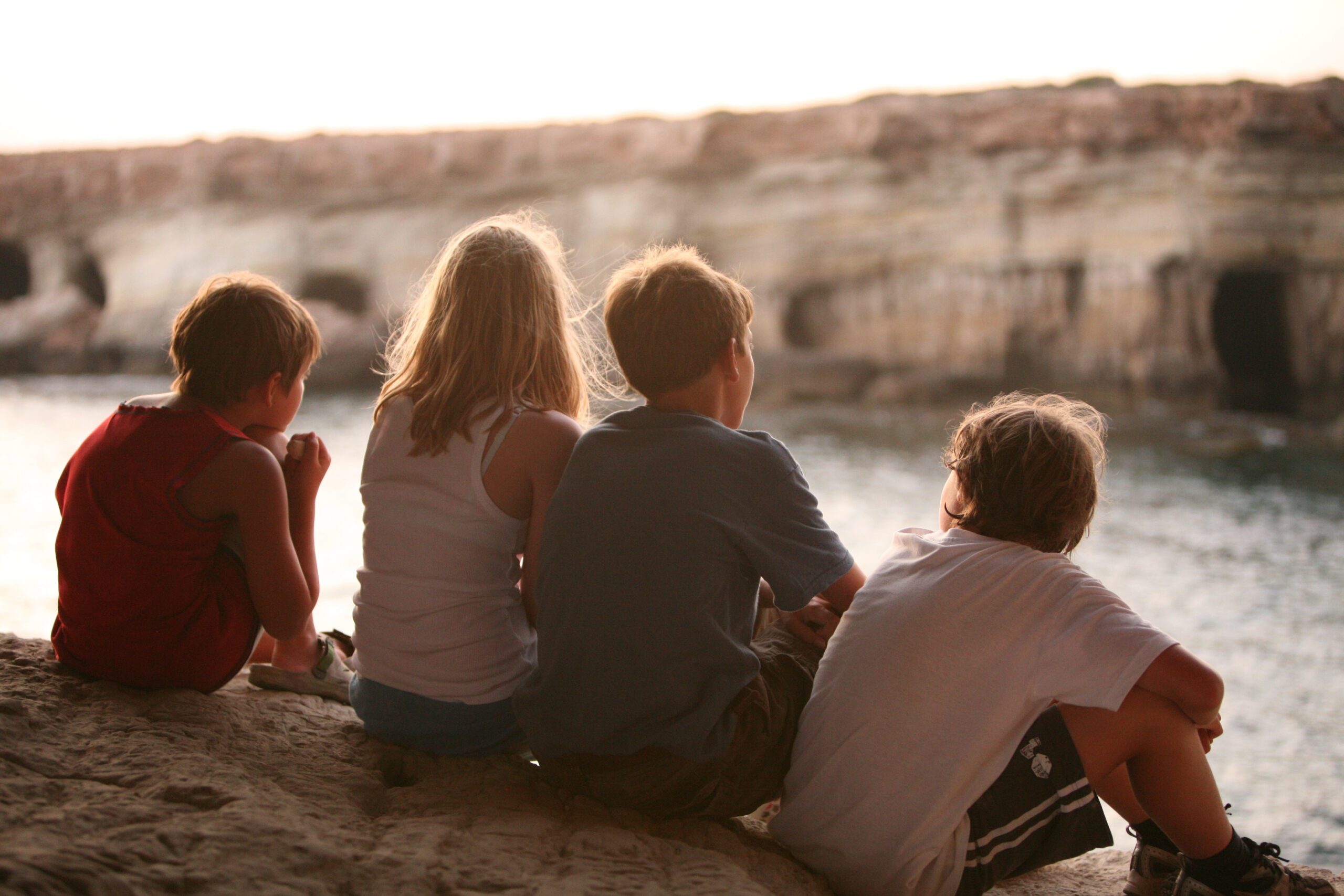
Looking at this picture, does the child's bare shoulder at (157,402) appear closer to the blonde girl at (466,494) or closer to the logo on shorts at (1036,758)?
the blonde girl at (466,494)

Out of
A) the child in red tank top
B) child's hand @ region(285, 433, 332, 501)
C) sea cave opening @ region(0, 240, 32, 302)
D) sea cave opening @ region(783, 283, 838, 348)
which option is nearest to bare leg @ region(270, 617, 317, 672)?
the child in red tank top

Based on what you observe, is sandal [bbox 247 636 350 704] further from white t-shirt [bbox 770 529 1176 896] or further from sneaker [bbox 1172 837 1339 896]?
sneaker [bbox 1172 837 1339 896]

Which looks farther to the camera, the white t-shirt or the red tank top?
the red tank top

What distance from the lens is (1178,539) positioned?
642 centimetres

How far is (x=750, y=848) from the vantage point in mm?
1537

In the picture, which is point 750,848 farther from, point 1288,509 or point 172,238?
point 172,238

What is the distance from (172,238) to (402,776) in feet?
46.8

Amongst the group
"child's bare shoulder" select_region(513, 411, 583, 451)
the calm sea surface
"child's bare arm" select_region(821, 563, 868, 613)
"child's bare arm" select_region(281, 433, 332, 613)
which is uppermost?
"child's bare shoulder" select_region(513, 411, 583, 451)

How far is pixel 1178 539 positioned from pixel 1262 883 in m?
5.41

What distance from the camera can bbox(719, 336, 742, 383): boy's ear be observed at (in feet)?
5.02

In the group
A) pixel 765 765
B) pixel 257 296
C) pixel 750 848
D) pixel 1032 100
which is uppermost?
pixel 1032 100

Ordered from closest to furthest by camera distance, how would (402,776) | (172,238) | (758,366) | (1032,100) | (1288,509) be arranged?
(402,776) → (1288,509) → (1032,100) → (758,366) → (172,238)

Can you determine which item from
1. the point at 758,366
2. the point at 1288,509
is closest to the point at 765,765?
the point at 1288,509

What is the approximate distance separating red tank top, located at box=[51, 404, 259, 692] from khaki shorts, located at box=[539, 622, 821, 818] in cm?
62
